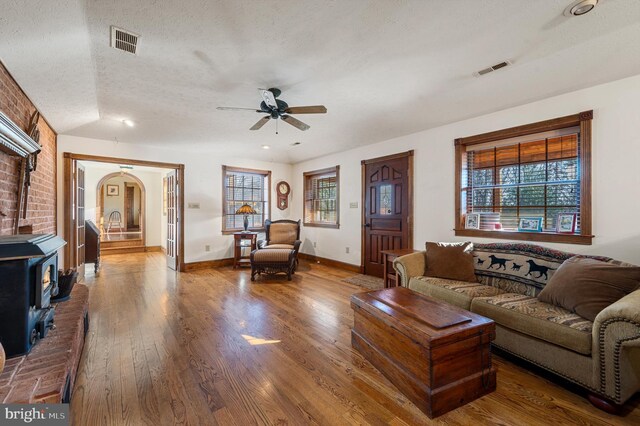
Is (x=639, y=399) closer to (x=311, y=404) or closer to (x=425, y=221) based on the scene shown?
(x=311, y=404)

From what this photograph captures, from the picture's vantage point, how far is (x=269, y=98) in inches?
99.3

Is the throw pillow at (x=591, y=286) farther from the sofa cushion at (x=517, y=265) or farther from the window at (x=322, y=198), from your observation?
the window at (x=322, y=198)

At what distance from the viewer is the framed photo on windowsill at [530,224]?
118 inches

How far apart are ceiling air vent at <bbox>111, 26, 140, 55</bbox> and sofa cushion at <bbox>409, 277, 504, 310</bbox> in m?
3.19

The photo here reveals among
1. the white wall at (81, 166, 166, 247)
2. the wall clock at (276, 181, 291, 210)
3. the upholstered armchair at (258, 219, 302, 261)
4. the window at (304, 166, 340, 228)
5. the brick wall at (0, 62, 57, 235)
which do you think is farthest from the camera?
the white wall at (81, 166, 166, 247)

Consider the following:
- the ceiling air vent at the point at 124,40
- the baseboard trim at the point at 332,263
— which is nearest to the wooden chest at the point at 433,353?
the ceiling air vent at the point at 124,40

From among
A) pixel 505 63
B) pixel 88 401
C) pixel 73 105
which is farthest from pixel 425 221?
pixel 73 105

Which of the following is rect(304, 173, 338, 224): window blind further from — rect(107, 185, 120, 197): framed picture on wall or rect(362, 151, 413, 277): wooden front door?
rect(107, 185, 120, 197): framed picture on wall

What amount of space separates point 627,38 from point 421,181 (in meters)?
2.38

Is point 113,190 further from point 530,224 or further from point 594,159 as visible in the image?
point 594,159

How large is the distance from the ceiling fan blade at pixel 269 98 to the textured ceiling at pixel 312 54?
0.46ft

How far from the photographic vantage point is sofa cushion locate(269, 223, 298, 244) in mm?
5156

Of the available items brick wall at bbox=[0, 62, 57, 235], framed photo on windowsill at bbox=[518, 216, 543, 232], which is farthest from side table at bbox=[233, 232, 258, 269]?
framed photo on windowsill at bbox=[518, 216, 543, 232]

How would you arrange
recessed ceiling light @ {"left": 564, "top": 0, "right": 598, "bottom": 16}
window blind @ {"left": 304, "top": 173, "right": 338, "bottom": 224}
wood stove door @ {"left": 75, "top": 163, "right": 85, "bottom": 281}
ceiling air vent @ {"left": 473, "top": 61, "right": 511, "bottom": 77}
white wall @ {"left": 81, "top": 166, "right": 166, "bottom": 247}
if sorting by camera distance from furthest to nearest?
white wall @ {"left": 81, "top": 166, "right": 166, "bottom": 247}, window blind @ {"left": 304, "top": 173, "right": 338, "bottom": 224}, wood stove door @ {"left": 75, "top": 163, "right": 85, "bottom": 281}, ceiling air vent @ {"left": 473, "top": 61, "right": 511, "bottom": 77}, recessed ceiling light @ {"left": 564, "top": 0, "right": 598, "bottom": 16}
